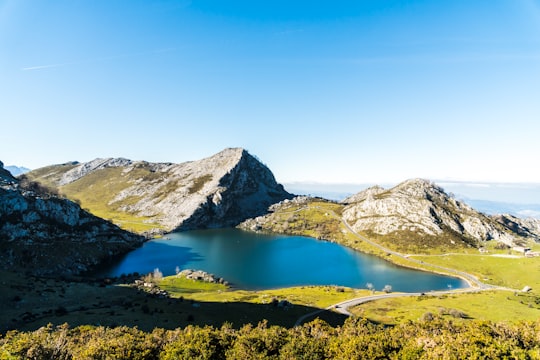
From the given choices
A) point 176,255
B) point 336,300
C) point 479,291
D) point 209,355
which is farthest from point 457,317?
point 176,255

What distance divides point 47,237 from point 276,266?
110 meters

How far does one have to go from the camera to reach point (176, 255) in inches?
6560

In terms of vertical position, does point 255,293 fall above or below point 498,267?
above

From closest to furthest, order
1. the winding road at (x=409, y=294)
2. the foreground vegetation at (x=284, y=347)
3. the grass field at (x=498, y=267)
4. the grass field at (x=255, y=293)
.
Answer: the foreground vegetation at (x=284, y=347), the winding road at (x=409, y=294), the grass field at (x=255, y=293), the grass field at (x=498, y=267)

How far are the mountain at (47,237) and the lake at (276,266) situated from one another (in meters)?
13.0

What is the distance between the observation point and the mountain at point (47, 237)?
4579 inches

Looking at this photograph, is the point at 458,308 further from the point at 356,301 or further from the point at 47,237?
the point at 47,237

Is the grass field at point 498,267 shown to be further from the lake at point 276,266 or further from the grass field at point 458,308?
the grass field at point 458,308

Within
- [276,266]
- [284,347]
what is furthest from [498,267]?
[284,347]

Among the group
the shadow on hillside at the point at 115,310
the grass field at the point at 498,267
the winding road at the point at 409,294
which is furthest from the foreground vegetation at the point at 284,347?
the grass field at the point at 498,267

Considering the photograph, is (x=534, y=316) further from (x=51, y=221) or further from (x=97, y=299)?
(x=51, y=221)

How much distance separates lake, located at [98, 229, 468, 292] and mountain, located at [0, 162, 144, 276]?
13019 millimetres

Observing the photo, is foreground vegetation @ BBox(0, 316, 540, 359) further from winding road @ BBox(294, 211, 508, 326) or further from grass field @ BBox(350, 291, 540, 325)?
grass field @ BBox(350, 291, 540, 325)

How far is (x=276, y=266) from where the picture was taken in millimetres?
153500
